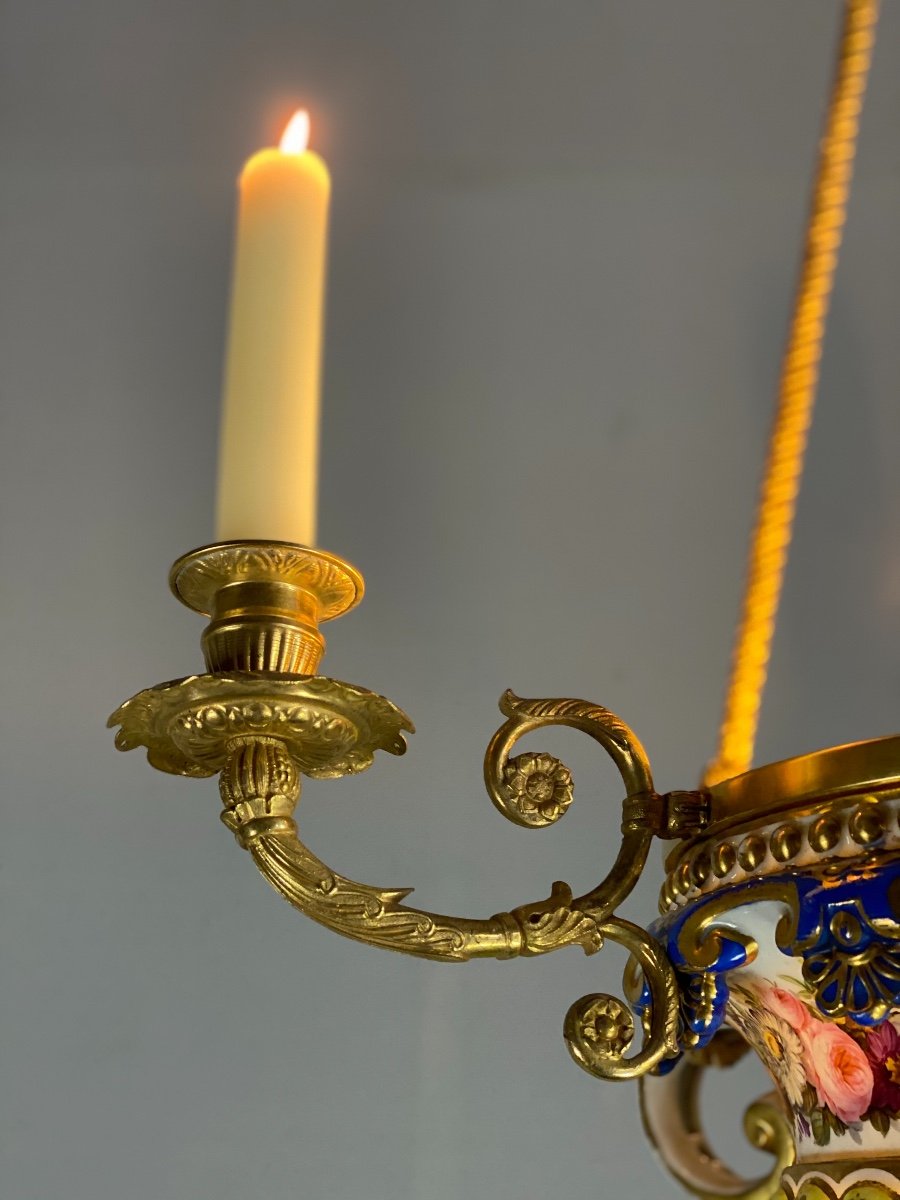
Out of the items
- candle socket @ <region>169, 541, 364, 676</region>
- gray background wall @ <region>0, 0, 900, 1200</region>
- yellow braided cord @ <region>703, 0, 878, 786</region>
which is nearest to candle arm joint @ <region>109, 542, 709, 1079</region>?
candle socket @ <region>169, 541, 364, 676</region>

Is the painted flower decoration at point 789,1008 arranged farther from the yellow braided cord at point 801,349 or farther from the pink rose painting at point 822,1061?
the yellow braided cord at point 801,349

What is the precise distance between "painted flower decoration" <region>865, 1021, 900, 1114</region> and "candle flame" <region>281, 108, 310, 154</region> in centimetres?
39

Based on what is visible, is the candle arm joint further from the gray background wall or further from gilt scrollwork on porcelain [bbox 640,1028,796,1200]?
the gray background wall

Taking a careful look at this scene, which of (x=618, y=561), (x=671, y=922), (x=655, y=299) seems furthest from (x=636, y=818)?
(x=655, y=299)

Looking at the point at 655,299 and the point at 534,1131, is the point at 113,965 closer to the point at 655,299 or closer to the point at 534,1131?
the point at 534,1131

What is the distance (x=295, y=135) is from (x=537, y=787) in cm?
27

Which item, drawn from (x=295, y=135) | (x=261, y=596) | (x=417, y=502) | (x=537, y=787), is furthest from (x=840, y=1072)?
(x=417, y=502)

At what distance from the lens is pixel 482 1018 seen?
0.98 meters

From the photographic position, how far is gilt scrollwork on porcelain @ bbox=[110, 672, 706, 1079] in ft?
1.58

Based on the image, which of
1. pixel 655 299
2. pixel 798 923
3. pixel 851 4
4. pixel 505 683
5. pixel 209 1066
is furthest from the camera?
pixel 655 299

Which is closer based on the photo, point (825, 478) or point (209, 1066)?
point (209, 1066)

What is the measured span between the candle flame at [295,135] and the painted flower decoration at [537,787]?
25 centimetres

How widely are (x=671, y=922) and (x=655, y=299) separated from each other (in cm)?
85

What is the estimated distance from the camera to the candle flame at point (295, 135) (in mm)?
532
